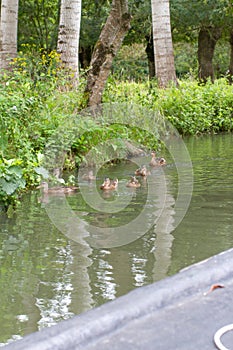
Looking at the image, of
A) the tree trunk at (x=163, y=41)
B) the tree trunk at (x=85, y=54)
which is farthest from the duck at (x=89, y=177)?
the tree trunk at (x=85, y=54)

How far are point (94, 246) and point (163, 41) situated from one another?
16326 millimetres

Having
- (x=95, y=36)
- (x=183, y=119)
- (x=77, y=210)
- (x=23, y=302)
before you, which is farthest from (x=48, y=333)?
(x=95, y=36)

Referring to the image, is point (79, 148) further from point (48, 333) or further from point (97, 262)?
point (48, 333)

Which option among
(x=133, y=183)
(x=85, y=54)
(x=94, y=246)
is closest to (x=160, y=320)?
(x=94, y=246)

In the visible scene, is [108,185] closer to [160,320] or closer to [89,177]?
[89,177]

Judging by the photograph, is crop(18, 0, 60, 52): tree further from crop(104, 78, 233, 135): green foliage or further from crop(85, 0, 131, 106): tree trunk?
crop(85, 0, 131, 106): tree trunk

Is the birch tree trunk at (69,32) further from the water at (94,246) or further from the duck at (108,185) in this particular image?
the duck at (108,185)

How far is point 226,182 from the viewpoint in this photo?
35.9 ft

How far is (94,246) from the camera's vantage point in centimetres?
697

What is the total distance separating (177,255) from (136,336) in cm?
456

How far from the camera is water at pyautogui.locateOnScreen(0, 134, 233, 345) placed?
5.08m

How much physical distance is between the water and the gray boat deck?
7.64 ft

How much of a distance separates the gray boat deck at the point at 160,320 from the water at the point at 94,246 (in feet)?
7.64

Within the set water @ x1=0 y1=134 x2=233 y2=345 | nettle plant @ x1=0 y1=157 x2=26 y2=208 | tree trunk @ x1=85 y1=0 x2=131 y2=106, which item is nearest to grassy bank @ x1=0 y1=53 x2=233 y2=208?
nettle plant @ x1=0 y1=157 x2=26 y2=208
